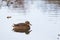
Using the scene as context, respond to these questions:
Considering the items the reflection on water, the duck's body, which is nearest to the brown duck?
the duck's body

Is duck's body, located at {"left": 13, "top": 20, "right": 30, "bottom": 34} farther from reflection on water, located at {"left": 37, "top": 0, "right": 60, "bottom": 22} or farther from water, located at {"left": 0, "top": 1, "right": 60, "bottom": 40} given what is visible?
reflection on water, located at {"left": 37, "top": 0, "right": 60, "bottom": 22}

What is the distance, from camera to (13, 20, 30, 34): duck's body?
1.13m

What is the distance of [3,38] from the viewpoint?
43.3 inches

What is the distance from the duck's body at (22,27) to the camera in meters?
Result: 1.13

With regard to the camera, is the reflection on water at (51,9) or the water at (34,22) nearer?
the water at (34,22)

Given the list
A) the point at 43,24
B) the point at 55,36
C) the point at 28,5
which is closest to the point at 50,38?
the point at 55,36

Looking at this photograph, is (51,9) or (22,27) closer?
(22,27)

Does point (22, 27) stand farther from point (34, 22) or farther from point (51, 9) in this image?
point (51, 9)

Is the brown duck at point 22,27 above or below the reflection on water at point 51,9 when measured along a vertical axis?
below

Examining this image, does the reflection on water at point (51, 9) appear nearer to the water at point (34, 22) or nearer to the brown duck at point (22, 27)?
the water at point (34, 22)

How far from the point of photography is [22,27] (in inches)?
44.8

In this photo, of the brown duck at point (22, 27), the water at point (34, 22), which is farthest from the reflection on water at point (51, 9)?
the brown duck at point (22, 27)

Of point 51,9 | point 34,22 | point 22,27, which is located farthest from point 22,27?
point 51,9

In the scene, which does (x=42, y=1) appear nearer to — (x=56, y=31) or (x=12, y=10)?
(x=12, y=10)
